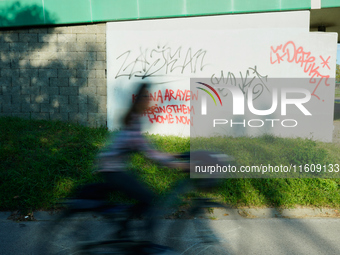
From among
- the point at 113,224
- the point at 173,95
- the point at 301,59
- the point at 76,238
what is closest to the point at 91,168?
the point at 76,238

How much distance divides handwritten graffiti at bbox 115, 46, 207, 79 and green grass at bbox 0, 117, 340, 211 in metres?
1.54

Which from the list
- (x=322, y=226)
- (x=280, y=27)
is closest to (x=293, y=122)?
(x=280, y=27)

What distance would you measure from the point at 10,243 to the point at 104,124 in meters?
4.76

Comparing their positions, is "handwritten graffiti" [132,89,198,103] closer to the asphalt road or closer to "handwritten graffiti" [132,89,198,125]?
"handwritten graffiti" [132,89,198,125]

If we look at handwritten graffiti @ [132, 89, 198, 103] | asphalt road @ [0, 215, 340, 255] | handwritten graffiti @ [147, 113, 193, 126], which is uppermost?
handwritten graffiti @ [132, 89, 198, 103]

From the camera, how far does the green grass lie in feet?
14.4

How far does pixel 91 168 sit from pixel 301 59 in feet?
16.9

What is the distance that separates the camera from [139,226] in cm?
296

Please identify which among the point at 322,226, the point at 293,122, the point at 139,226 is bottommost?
the point at 322,226

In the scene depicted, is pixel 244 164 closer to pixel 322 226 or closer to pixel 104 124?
pixel 322 226

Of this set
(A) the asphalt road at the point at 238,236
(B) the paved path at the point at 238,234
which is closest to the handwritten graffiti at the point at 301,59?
(B) the paved path at the point at 238,234

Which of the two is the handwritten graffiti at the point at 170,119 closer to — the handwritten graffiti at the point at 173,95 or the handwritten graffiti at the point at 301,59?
the handwritten graffiti at the point at 173,95

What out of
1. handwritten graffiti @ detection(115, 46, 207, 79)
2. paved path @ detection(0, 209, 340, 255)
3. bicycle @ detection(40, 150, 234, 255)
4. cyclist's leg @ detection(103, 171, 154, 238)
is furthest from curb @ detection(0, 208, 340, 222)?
handwritten graffiti @ detection(115, 46, 207, 79)

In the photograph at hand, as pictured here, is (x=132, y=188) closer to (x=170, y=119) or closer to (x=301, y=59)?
(x=170, y=119)
